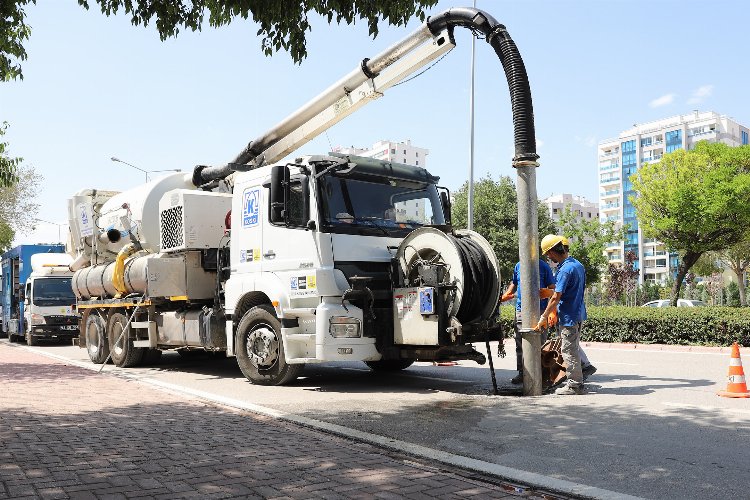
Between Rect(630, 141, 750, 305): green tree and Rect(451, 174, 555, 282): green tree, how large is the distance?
5.56m

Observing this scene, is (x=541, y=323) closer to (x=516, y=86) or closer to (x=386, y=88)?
(x=516, y=86)

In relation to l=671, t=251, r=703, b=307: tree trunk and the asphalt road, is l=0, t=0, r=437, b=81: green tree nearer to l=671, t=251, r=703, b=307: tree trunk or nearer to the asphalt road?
the asphalt road

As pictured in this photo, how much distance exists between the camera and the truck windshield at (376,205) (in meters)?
8.79

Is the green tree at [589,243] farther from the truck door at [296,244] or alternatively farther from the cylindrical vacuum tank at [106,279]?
the truck door at [296,244]

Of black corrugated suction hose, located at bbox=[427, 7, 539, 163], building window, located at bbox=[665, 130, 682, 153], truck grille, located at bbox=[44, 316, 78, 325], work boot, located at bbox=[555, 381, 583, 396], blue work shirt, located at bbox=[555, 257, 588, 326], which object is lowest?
work boot, located at bbox=[555, 381, 583, 396]

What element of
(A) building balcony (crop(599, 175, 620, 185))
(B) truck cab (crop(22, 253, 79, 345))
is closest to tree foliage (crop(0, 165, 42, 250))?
(B) truck cab (crop(22, 253, 79, 345))

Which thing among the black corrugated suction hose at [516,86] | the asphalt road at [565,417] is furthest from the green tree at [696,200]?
the black corrugated suction hose at [516,86]

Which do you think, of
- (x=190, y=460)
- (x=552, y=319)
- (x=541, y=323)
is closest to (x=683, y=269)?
(x=552, y=319)

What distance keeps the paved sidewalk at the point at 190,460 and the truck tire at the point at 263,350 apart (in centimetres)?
154

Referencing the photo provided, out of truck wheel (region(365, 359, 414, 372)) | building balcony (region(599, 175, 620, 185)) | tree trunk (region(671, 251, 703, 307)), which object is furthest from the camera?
building balcony (region(599, 175, 620, 185))

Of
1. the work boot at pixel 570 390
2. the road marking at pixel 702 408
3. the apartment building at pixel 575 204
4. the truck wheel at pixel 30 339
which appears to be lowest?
the truck wheel at pixel 30 339

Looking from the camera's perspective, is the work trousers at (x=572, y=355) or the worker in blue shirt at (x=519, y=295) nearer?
the work trousers at (x=572, y=355)

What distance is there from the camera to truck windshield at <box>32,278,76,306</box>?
2158 centimetres

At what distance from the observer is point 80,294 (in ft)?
48.4
